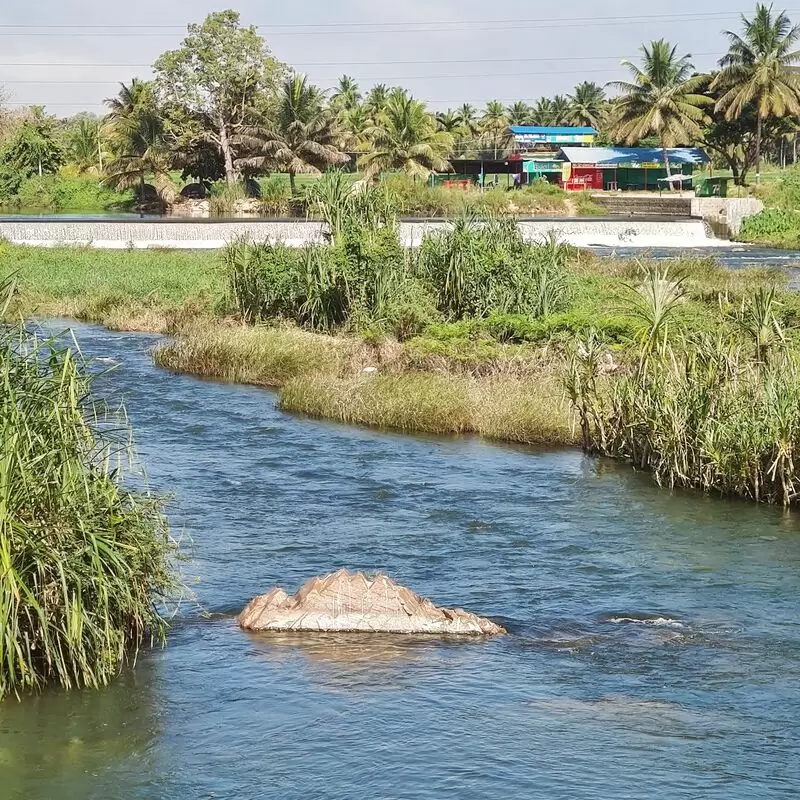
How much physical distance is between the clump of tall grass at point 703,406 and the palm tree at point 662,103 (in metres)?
55.1

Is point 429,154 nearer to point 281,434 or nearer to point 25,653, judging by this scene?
point 281,434

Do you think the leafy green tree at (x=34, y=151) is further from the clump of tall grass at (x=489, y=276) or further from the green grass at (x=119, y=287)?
the clump of tall grass at (x=489, y=276)

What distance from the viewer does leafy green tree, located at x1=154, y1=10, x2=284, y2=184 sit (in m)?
63.4

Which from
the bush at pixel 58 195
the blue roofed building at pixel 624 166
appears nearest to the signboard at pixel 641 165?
the blue roofed building at pixel 624 166

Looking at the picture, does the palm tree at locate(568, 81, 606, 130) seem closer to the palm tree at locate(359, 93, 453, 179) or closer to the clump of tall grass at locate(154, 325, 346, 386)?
the palm tree at locate(359, 93, 453, 179)

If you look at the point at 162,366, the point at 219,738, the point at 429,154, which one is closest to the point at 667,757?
the point at 219,738

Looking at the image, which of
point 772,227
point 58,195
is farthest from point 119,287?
point 58,195

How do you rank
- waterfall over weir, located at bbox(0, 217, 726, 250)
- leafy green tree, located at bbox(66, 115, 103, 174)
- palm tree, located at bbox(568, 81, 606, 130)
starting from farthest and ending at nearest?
palm tree, located at bbox(568, 81, 606, 130) → leafy green tree, located at bbox(66, 115, 103, 174) → waterfall over weir, located at bbox(0, 217, 726, 250)

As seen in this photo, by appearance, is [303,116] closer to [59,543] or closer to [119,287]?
[119,287]

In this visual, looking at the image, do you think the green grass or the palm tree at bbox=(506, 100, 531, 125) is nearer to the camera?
the green grass

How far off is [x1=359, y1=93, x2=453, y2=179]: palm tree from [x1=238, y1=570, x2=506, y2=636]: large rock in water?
2268 inches

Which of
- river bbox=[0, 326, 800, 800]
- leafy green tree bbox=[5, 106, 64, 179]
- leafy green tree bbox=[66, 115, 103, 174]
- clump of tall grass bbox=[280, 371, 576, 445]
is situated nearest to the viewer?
river bbox=[0, 326, 800, 800]

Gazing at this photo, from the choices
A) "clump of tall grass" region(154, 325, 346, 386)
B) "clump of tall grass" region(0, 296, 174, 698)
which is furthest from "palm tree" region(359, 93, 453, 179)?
"clump of tall grass" region(0, 296, 174, 698)

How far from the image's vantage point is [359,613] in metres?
9.52
